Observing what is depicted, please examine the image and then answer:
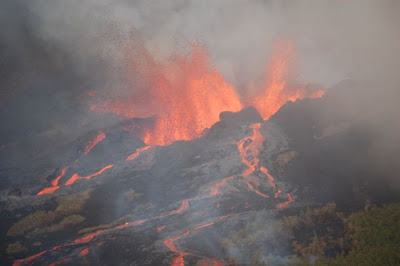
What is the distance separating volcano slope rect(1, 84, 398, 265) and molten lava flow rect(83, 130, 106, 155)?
0.19 m

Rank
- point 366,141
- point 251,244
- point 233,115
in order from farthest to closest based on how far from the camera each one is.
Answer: point 233,115
point 366,141
point 251,244

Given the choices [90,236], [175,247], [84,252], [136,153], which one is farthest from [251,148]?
[84,252]

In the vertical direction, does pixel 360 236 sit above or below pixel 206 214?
below

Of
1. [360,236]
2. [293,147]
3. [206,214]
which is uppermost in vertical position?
[293,147]

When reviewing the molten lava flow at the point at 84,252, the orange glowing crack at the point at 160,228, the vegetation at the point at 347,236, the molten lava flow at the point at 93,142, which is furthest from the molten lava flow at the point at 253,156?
the molten lava flow at the point at 93,142

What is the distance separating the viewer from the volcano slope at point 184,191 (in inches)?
1070

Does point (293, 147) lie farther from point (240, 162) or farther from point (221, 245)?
point (221, 245)

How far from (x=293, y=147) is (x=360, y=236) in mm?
18257

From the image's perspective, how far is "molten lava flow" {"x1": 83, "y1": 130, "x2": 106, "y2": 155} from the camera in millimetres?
46281

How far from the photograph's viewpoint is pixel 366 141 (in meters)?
38.7

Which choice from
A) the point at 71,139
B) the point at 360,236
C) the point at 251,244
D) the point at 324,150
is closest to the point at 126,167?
the point at 71,139

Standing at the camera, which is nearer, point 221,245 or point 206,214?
point 221,245

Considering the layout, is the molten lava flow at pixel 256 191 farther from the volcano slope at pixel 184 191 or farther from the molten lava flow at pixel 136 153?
the molten lava flow at pixel 136 153

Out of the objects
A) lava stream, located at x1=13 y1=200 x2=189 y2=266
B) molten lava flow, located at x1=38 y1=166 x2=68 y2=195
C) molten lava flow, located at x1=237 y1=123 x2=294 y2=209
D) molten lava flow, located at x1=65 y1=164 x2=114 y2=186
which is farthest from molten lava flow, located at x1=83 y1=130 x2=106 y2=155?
molten lava flow, located at x1=237 y1=123 x2=294 y2=209
